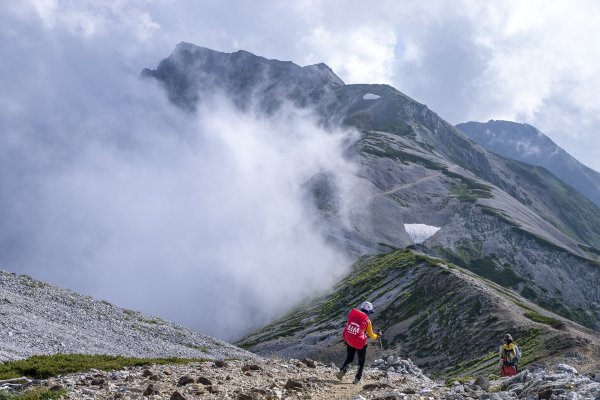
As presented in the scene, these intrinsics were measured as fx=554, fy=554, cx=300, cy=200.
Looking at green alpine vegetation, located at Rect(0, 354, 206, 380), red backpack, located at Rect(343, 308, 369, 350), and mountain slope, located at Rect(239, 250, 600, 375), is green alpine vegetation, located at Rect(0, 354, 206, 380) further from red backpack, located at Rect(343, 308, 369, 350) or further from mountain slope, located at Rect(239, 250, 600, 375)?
mountain slope, located at Rect(239, 250, 600, 375)

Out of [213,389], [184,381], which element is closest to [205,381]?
[184,381]

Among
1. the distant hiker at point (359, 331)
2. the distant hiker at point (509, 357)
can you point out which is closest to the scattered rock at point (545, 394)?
the distant hiker at point (359, 331)

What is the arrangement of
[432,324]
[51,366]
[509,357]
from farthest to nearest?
[432,324]
[509,357]
[51,366]

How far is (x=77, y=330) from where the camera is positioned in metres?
49.6

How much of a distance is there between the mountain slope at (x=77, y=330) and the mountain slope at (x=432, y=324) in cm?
3527

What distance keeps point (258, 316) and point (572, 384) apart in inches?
6128

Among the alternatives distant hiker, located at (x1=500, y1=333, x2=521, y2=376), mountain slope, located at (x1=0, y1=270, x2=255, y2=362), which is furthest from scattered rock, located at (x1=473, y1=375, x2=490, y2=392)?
mountain slope, located at (x1=0, y1=270, x2=255, y2=362)

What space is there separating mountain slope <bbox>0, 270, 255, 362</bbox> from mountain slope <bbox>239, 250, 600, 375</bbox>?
3527 centimetres

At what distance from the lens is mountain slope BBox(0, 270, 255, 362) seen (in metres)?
41.7

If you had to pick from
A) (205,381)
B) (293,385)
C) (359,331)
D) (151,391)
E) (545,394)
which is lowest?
(545,394)

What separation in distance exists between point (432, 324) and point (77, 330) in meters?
68.0

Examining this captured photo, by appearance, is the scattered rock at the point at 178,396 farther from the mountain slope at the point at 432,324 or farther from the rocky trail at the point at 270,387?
the mountain slope at the point at 432,324

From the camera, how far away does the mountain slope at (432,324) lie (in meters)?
72.1

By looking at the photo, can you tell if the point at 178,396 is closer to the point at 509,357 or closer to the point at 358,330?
the point at 358,330
